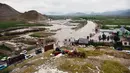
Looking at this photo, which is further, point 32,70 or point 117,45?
point 117,45

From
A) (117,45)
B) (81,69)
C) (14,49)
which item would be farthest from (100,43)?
(81,69)

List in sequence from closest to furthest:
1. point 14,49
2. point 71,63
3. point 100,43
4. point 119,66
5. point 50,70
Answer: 1. point 50,70
2. point 71,63
3. point 119,66
4. point 14,49
5. point 100,43

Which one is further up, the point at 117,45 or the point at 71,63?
the point at 71,63

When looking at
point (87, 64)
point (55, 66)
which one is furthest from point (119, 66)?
point (55, 66)

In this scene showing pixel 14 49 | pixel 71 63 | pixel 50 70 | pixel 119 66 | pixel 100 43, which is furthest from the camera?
pixel 100 43

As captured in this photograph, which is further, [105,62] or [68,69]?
[105,62]

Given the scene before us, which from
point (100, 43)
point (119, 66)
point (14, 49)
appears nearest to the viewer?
point (119, 66)

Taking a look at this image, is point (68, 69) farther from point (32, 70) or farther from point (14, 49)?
point (14, 49)

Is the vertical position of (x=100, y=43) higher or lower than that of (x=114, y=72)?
lower

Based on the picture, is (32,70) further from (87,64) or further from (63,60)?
(87,64)
